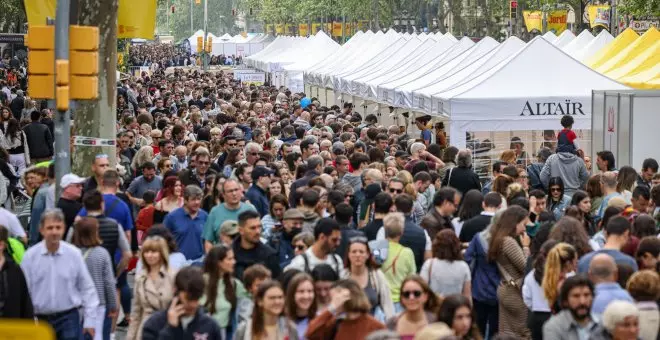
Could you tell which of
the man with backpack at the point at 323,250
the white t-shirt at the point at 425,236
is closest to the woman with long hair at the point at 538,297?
the man with backpack at the point at 323,250

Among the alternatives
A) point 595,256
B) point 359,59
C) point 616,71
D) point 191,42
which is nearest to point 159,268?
point 595,256

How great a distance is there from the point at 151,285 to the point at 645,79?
15.9 metres

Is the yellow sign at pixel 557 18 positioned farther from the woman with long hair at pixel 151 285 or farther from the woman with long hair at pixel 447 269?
the woman with long hair at pixel 151 285

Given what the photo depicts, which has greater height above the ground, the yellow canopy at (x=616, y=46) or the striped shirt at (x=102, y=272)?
the yellow canopy at (x=616, y=46)

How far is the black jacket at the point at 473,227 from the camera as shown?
12.2 meters

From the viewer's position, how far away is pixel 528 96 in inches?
878

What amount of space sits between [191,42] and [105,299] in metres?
122

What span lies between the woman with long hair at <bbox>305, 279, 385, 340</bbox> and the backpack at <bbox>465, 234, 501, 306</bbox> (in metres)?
3.27

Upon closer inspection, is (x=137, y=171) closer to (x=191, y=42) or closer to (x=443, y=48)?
(x=443, y=48)

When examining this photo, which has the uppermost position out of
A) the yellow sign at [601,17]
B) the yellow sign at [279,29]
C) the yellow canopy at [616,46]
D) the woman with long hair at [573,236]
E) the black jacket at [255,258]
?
the yellow sign at [279,29]

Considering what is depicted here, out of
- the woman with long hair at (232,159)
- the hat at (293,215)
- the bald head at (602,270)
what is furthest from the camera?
the woman with long hair at (232,159)

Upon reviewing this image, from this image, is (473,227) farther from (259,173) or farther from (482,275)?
(259,173)

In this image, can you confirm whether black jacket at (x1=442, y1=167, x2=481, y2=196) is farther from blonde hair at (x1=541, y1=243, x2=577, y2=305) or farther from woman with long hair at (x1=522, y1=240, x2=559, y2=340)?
blonde hair at (x1=541, y1=243, x2=577, y2=305)

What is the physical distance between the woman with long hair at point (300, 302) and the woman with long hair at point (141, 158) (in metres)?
9.44
